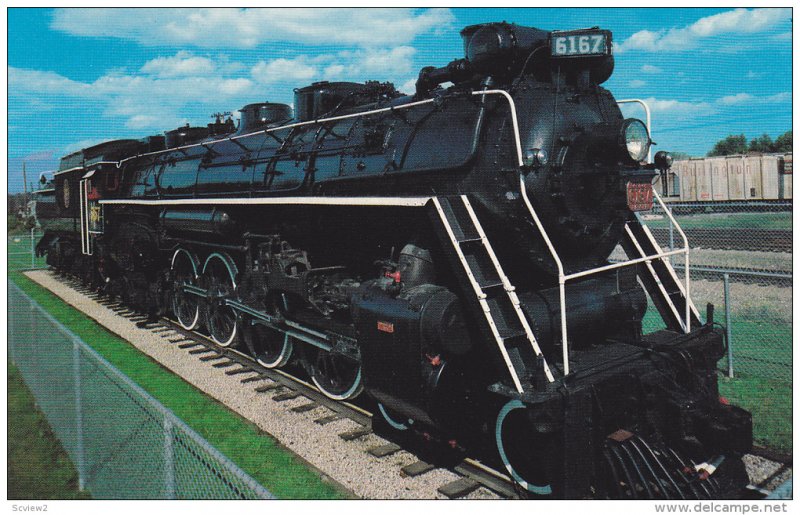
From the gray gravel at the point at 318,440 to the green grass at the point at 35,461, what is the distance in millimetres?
1666

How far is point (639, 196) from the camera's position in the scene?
17.2 ft

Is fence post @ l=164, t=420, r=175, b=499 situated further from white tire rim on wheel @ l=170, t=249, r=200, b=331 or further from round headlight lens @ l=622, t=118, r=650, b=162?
white tire rim on wheel @ l=170, t=249, r=200, b=331

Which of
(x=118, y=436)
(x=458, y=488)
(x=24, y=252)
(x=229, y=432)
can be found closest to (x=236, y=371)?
(x=229, y=432)

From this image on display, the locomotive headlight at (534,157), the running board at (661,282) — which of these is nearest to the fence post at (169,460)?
the locomotive headlight at (534,157)

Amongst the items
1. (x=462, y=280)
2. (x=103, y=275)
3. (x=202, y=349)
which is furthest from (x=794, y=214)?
(x=103, y=275)

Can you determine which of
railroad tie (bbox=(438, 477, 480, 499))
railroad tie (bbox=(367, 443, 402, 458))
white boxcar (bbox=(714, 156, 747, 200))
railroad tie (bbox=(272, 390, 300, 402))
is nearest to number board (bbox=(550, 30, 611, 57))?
railroad tie (bbox=(438, 477, 480, 499))

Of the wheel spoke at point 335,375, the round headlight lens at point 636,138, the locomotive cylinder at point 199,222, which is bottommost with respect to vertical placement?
the wheel spoke at point 335,375

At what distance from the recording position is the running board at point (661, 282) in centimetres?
602

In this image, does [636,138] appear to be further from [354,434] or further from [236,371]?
[236,371]

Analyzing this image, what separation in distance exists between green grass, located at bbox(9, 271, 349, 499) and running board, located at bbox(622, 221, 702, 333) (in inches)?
136

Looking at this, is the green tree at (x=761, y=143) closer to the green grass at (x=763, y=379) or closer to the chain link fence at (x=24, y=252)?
the green grass at (x=763, y=379)

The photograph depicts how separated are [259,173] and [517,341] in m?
4.22

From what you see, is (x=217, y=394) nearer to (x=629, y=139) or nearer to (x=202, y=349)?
(x=202, y=349)

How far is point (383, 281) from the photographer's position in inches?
212
